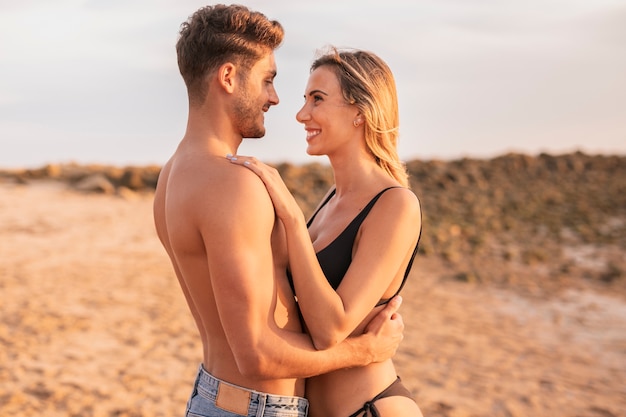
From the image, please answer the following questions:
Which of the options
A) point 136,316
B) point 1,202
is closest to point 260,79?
point 136,316

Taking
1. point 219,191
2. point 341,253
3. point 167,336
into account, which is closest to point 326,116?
point 341,253

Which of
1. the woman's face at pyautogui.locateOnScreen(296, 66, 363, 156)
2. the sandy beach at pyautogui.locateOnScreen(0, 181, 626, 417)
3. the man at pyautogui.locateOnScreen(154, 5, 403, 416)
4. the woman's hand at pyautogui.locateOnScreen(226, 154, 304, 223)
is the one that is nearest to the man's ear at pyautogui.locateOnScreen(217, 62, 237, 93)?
the man at pyautogui.locateOnScreen(154, 5, 403, 416)

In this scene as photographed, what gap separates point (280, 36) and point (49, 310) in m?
8.89

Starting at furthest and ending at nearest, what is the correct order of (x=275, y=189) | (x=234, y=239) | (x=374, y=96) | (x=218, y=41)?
(x=374, y=96)
(x=218, y=41)
(x=275, y=189)
(x=234, y=239)

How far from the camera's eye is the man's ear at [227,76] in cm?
241

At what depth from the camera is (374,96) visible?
2846 millimetres

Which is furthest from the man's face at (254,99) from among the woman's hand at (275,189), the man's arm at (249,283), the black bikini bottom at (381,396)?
the black bikini bottom at (381,396)

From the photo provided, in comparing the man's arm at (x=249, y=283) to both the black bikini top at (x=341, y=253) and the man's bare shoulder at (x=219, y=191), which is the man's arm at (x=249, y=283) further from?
the black bikini top at (x=341, y=253)

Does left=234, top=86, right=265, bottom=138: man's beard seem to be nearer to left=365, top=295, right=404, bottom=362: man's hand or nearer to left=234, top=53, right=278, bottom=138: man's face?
left=234, top=53, right=278, bottom=138: man's face

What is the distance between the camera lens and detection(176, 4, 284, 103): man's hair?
242 cm

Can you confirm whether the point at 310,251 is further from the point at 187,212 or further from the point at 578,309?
the point at 578,309

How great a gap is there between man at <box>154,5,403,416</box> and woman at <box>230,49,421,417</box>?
85 mm

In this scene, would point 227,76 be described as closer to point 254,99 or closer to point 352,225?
point 254,99

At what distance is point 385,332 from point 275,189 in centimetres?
74
